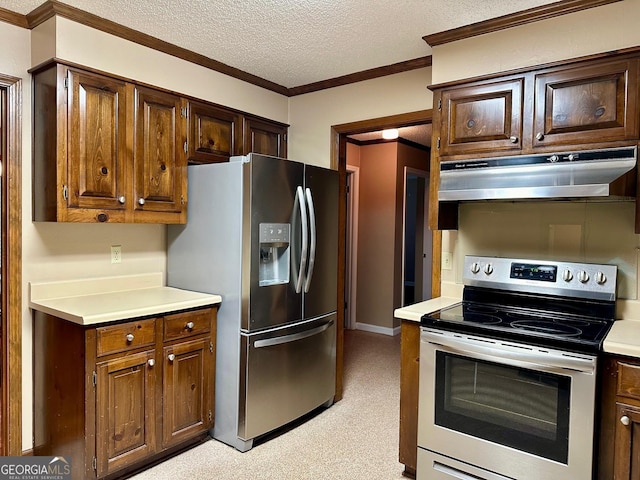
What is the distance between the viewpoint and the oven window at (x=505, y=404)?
1.90 meters

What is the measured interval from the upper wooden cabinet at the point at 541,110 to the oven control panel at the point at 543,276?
0.60m

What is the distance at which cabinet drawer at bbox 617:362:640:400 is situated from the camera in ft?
5.76

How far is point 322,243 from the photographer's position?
3.13m

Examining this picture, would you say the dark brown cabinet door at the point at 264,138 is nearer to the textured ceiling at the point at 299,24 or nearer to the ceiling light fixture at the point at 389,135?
the textured ceiling at the point at 299,24

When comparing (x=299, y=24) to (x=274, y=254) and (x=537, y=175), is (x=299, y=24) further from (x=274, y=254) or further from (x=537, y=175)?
(x=537, y=175)

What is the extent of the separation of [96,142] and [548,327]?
248cm

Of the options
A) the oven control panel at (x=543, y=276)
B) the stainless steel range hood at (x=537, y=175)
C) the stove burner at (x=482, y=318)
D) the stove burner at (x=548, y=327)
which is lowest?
the stove burner at (x=548, y=327)

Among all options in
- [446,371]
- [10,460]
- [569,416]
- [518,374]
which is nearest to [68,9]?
[10,460]

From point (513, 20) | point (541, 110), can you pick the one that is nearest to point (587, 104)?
point (541, 110)

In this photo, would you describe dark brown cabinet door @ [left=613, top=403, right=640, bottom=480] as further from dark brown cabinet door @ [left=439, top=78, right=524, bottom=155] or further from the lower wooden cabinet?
the lower wooden cabinet

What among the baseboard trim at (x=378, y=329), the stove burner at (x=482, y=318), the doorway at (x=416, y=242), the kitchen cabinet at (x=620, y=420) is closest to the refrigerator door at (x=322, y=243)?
the stove burner at (x=482, y=318)

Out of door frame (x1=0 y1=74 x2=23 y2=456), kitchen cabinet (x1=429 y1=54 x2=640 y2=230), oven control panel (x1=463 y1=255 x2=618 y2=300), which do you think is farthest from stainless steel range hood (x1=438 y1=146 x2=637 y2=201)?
door frame (x1=0 y1=74 x2=23 y2=456)

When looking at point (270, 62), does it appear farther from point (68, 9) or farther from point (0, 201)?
point (0, 201)

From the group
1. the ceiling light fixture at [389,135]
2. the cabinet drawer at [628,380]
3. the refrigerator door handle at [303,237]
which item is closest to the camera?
the cabinet drawer at [628,380]
